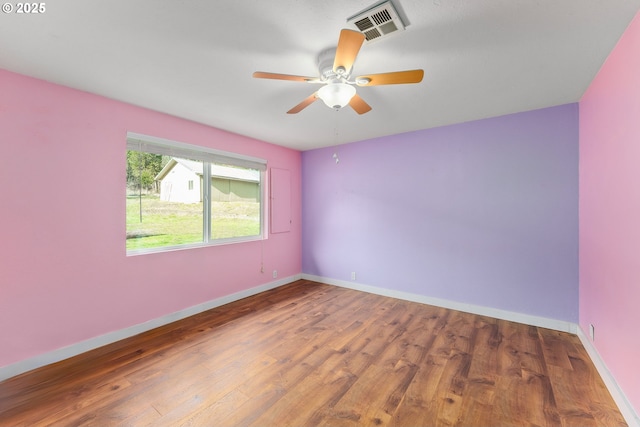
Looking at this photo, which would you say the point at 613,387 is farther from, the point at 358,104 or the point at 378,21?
the point at 378,21

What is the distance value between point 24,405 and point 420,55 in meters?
3.66

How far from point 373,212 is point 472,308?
71.9 inches

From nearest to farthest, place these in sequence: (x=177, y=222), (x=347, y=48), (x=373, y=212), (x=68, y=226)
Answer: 1. (x=347, y=48)
2. (x=68, y=226)
3. (x=177, y=222)
4. (x=373, y=212)

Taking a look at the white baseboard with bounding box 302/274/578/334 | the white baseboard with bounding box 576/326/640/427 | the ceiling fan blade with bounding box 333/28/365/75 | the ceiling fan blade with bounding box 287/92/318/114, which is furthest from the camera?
the white baseboard with bounding box 302/274/578/334

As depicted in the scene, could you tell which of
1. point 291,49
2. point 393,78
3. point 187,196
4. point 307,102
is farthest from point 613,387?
point 187,196

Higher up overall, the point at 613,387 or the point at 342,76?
the point at 342,76

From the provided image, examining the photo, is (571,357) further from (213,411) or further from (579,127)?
(213,411)

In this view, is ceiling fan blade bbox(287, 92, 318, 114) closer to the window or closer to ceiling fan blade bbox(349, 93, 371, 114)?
ceiling fan blade bbox(349, 93, 371, 114)

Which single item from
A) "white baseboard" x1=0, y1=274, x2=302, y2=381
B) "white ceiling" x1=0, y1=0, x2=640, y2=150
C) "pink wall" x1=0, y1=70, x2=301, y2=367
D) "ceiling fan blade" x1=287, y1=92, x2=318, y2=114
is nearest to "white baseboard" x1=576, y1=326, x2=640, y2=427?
"white ceiling" x1=0, y1=0, x2=640, y2=150

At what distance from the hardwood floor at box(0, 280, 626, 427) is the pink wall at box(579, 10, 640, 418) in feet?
1.19

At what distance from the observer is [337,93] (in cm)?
175

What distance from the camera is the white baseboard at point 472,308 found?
2.73 m

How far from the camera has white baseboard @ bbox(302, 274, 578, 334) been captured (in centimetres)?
273

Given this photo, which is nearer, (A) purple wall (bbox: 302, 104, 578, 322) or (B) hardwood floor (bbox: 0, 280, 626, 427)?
(B) hardwood floor (bbox: 0, 280, 626, 427)
